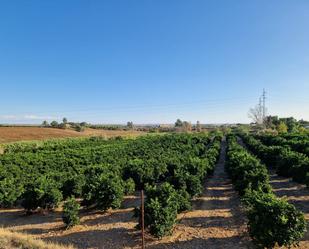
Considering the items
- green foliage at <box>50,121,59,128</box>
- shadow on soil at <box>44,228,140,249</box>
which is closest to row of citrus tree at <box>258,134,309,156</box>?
shadow on soil at <box>44,228,140,249</box>

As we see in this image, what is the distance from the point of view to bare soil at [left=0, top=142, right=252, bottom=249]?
11562 mm

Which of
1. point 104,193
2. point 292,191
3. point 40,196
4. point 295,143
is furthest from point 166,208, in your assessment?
point 295,143

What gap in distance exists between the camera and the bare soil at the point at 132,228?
1156 centimetres

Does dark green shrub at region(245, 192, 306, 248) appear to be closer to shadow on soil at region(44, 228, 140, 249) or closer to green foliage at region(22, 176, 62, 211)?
shadow on soil at region(44, 228, 140, 249)

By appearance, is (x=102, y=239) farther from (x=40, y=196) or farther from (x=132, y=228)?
(x=40, y=196)

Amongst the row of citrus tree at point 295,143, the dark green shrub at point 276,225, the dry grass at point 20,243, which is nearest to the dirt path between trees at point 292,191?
the dark green shrub at point 276,225

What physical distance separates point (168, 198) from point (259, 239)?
3678 millimetres

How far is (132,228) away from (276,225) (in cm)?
587

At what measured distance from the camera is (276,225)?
383 inches

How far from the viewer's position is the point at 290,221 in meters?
9.73

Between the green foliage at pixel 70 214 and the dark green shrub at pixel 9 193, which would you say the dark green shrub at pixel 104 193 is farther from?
the dark green shrub at pixel 9 193

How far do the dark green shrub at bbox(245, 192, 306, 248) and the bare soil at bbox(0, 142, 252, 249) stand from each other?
1.30 meters

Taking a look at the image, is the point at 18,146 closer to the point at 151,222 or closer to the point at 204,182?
the point at 204,182

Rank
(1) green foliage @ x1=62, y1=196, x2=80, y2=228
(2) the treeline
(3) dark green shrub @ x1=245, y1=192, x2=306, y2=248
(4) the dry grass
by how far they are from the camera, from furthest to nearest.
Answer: (1) green foliage @ x1=62, y1=196, x2=80, y2=228, (2) the treeline, (4) the dry grass, (3) dark green shrub @ x1=245, y1=192, x2=306, y2=248
